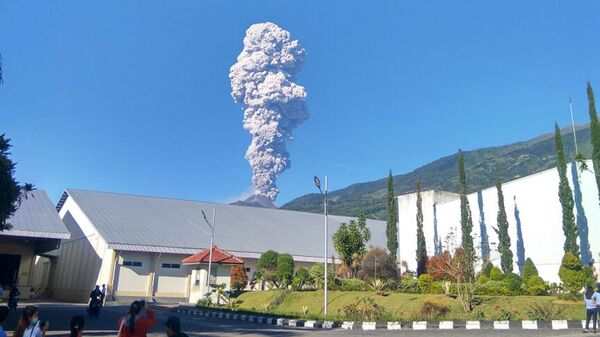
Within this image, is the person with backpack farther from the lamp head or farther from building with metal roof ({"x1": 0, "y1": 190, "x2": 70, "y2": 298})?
building with metal roof ({"x1": 0, "y1": 190, "x2": 70, "y2": 298})

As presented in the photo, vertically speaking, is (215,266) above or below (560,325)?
above

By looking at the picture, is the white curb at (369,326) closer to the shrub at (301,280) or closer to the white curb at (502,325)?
the white curb at (502,325)

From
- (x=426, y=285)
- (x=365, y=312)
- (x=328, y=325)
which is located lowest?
(x=328, y=325)

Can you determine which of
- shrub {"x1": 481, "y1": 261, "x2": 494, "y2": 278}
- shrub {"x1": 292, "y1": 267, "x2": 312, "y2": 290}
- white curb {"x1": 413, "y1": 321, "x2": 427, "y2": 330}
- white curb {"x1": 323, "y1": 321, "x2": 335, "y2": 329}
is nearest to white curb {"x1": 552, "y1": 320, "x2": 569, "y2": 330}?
white curb {"x1": 413, "y1": 321, "x2": 427, "y2": 330}

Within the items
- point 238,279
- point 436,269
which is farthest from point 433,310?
point 436,269

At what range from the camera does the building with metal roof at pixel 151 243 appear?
3616 cm

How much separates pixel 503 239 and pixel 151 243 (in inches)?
1065

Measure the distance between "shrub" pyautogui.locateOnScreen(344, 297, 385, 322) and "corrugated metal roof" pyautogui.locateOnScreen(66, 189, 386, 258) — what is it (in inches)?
819

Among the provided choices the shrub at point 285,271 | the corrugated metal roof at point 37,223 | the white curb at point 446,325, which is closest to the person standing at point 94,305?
the corrugated metal roof at point 37,223

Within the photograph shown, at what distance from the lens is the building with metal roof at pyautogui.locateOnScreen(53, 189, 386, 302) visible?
3616cm

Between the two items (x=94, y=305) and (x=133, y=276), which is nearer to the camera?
(x=94, y=305)

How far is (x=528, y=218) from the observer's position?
37.5 metres

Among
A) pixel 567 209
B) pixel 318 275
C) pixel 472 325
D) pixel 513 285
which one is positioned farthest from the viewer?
pixel 567 209

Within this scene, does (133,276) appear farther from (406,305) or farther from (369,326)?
(369,326)
